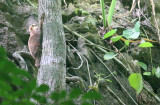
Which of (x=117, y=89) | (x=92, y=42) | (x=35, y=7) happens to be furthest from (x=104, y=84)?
(x=35, y=7)

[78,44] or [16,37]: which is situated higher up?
[16,37]

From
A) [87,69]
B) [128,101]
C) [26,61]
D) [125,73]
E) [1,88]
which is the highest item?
[1,88]

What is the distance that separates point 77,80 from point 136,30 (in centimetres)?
113

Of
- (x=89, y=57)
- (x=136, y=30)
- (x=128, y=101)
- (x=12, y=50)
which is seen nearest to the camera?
(x=136, y=30)

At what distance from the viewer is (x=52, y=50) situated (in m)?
2.02

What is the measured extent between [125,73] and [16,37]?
2.15 meters

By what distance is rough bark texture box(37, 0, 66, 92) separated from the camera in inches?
74.1

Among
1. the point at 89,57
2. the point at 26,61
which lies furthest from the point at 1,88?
the point at 89,57

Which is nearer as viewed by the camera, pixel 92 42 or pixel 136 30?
pixel 136 30

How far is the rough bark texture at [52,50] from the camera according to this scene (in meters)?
1.88

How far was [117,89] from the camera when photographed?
358 centimetres

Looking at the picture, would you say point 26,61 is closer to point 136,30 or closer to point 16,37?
point 16,37

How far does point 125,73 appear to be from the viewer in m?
3.85

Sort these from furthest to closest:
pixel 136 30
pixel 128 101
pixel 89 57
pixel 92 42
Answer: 1. pixel 92 42
2. pixel 89 57
3. pixel 128 101
4. pixel 136 30
